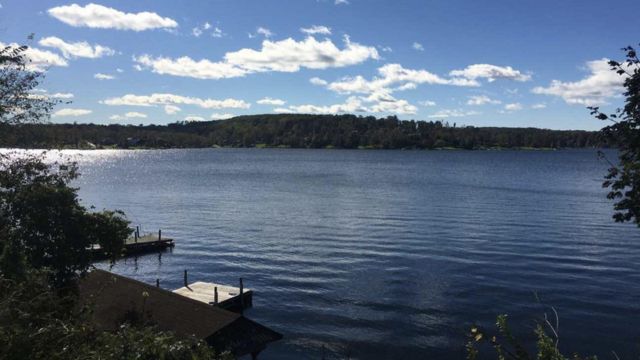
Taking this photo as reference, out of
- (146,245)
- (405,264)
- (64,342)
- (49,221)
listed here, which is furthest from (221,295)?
(64,342)

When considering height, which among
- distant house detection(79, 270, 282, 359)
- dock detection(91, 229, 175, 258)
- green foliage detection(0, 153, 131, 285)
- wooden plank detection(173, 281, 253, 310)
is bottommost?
dock detection(91, 229, 175, 258)

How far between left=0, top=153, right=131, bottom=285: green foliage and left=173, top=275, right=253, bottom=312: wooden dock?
38.4ft

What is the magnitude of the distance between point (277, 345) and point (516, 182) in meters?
127

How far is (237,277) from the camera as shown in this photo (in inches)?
2099

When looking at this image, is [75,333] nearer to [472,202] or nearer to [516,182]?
[472,202]

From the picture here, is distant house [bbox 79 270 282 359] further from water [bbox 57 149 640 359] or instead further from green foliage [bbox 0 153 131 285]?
water [bbox 57 149 640 359]

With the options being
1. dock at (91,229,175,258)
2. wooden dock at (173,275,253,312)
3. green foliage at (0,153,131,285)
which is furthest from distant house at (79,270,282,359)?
dock at (91,229,175,258)

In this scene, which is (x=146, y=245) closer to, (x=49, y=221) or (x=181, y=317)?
(x=49, y=221)

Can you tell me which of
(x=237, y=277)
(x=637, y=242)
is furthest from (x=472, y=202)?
(x=237, y=277)

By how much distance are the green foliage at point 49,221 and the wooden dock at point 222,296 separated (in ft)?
38.4

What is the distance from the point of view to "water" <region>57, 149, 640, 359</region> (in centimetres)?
3833

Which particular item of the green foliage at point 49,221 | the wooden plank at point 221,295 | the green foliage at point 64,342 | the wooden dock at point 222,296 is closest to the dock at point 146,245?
the wooden plank at point 221,295

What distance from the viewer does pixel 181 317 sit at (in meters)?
28.1

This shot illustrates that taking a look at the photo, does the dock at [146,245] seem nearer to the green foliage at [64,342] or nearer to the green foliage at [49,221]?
the green foliage at [49,221]
